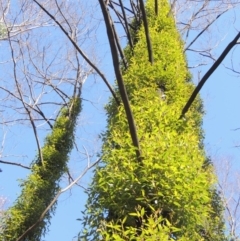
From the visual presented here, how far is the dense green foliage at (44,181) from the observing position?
7.86 m

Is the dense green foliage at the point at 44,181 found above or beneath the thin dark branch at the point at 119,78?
above

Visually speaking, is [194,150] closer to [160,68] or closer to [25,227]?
[160,68]

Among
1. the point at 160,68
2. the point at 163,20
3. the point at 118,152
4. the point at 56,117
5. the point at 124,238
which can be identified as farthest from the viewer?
the point at 56,117

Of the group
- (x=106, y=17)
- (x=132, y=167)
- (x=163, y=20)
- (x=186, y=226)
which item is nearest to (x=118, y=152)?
(x=132, y=167)

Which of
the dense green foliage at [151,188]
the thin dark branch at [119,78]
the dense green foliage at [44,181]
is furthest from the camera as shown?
the dense green foliage at [44,181]

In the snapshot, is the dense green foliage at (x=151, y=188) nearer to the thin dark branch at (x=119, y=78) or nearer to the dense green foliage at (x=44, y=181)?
the thin dark branch at (x=119, y=78)

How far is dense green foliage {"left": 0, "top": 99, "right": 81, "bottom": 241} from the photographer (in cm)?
786

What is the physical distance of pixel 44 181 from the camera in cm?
863

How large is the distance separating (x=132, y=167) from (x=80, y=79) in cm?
715

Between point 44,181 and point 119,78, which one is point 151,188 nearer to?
point 119,78

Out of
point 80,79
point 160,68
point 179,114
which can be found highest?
point 80,79

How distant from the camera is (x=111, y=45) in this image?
3127 mm

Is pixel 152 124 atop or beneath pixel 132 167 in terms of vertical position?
atop

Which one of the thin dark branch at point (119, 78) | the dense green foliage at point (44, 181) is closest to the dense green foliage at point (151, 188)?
the thin dark branch at point (119, 78)
